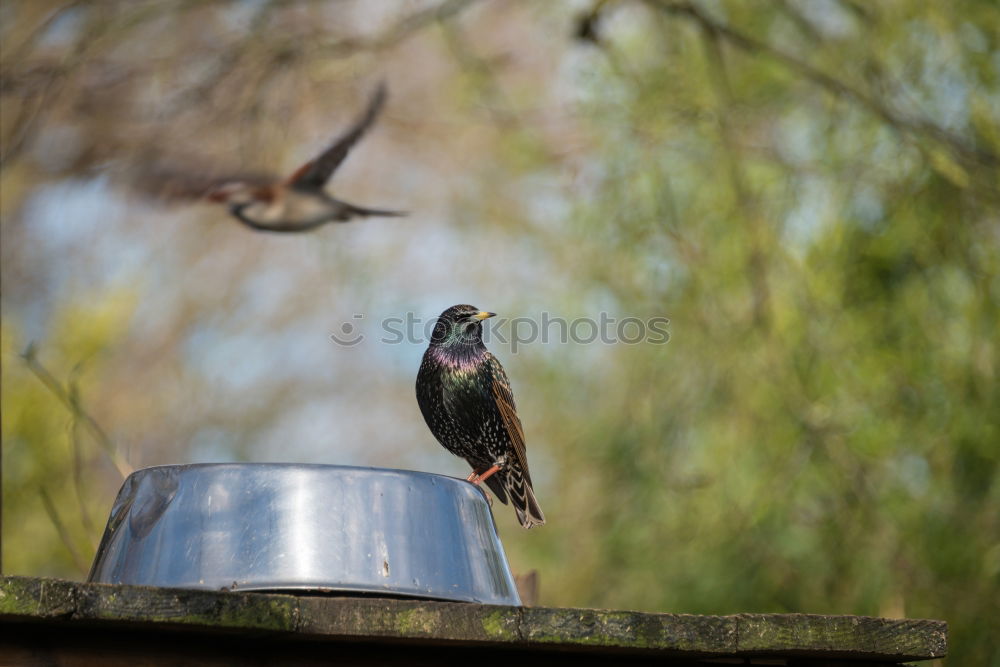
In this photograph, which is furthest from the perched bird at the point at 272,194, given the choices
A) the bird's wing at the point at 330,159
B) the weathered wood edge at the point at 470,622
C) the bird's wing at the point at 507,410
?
the weathered wood edge at the point at 470,622

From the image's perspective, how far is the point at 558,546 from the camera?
21.2 feet

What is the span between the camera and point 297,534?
1.99 meters

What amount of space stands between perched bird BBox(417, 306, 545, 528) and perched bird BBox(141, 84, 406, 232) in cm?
116

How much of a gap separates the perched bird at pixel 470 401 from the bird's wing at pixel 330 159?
1390 millimetres

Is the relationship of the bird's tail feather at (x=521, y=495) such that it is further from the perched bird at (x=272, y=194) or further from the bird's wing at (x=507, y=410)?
the perched bird at (x=272, y=194)

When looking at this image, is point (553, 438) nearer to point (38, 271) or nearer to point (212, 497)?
point (38, 271)

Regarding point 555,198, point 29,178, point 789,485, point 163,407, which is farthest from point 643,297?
point 163,407

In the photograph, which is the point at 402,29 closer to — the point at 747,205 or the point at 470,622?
the point at 747,205

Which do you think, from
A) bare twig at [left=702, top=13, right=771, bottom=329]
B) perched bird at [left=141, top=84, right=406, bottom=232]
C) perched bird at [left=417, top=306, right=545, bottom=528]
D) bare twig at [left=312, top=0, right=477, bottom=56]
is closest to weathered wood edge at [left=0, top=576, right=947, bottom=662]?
perched bird at [left=417, top=306, right=545, bottom=528]

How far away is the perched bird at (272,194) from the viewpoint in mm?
4500

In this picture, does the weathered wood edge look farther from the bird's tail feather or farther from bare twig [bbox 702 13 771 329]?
bare twig [bbox 702 13 771 329]

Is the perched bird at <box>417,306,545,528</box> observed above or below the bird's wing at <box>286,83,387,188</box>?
above

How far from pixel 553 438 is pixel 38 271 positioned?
3223 millimetres

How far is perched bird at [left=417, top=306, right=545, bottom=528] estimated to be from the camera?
3277 millimetres
